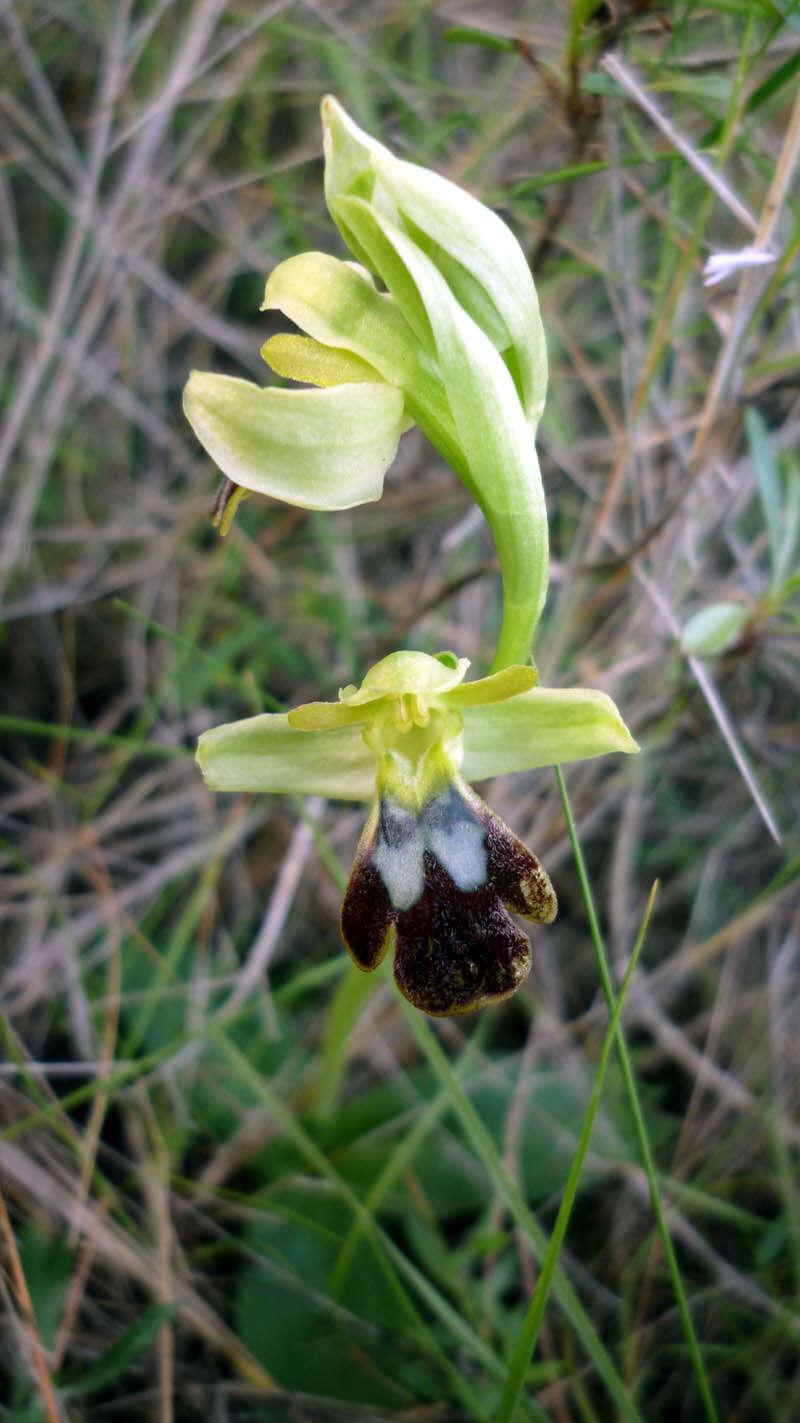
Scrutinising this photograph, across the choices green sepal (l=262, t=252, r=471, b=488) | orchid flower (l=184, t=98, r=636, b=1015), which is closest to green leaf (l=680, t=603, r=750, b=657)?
orchid flower (l=184, t=98, r=636, b=1015)

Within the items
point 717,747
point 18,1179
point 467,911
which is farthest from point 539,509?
point 18,1179

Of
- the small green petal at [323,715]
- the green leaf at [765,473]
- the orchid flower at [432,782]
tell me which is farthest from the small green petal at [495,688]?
the green leaf at [765,473]

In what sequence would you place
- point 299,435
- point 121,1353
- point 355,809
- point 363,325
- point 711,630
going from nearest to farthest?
point 299,435 → point 363,325 → point 121,1353 → point 711,630 → point 355,809

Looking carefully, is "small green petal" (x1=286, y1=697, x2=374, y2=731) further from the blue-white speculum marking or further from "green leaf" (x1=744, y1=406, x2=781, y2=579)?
"green leaf" (x1=744, y1=406, x2=781, y2=579)

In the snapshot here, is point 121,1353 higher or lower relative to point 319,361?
lower

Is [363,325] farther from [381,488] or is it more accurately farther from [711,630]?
[711,630]

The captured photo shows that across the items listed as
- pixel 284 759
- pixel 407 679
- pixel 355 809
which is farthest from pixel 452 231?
pixel 355 809
